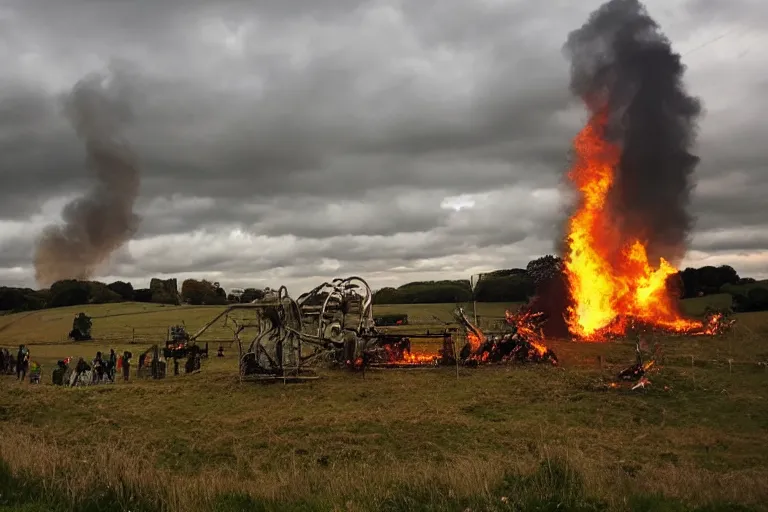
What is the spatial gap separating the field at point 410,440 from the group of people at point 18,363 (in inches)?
40.0

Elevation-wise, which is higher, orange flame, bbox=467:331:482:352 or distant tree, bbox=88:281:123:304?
distant tree, bbox=88:281:123:304

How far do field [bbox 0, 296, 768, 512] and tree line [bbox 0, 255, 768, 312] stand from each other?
11581 mm

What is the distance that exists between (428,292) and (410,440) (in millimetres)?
84302

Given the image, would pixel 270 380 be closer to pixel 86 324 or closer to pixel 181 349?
pixel 181 349

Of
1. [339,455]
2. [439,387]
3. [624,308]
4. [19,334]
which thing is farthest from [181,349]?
[19,334]

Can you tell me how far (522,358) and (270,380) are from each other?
15814 mm

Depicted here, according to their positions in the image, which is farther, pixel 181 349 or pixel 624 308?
pixel 624 308

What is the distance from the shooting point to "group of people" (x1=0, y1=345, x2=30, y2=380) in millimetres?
34200

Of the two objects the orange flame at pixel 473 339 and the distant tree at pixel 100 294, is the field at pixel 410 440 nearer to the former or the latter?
the orange flame at pixel 473 339

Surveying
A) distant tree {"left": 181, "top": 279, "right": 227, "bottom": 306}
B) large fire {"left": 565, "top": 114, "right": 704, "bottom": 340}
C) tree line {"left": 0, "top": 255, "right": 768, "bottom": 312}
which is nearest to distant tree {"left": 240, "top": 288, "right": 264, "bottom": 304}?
tree line {"left": 0, "top": 255, "right": 768, "bottom": 312}

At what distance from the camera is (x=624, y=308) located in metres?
54.1

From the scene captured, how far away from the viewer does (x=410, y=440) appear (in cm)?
1825

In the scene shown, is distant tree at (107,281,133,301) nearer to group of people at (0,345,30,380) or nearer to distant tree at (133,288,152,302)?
distant tree at (133,288,152,302)

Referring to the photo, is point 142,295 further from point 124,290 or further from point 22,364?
point 22,364
